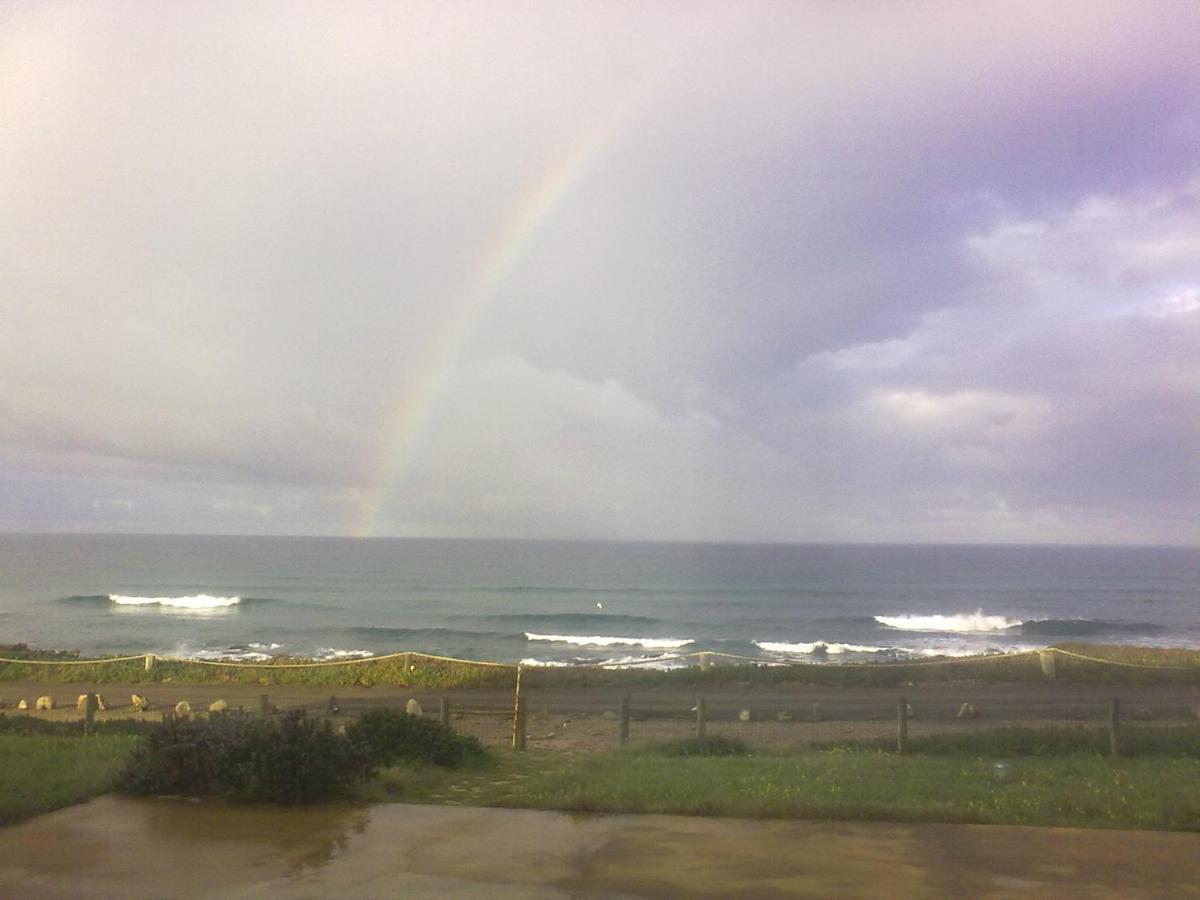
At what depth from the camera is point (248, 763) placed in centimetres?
816

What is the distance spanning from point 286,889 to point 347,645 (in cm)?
4503

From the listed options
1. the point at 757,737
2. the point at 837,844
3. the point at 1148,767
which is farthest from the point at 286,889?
the point at 757,737

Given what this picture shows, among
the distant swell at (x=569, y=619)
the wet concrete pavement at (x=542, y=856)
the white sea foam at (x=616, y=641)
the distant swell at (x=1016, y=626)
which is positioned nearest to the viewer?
the wet concrete pavement at (x=542, y=856)

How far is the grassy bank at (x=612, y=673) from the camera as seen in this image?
27.3m

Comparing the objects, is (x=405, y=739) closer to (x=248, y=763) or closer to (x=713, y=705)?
(x=248, y=763)

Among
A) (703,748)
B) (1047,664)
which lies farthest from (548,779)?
(1047,664)

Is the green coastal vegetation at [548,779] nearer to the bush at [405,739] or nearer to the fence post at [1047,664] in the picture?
the bush at [405,739]

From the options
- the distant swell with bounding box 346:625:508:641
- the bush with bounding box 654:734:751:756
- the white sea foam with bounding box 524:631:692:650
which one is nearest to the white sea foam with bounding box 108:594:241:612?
the distant swell with bounding box 346:625:508:641

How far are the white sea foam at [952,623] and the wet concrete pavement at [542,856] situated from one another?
55292 mm

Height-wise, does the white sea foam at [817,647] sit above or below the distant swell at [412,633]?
below

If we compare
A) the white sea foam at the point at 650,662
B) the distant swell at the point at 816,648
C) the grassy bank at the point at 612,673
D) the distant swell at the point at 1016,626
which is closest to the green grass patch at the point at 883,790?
the grassy bank at the point at 612,673

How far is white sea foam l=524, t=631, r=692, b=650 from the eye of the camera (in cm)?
4967

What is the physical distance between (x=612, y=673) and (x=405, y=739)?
1915 cm

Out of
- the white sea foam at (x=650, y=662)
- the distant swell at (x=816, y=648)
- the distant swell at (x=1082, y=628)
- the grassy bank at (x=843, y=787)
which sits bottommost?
the white sea foam at (x=650, y=662)
